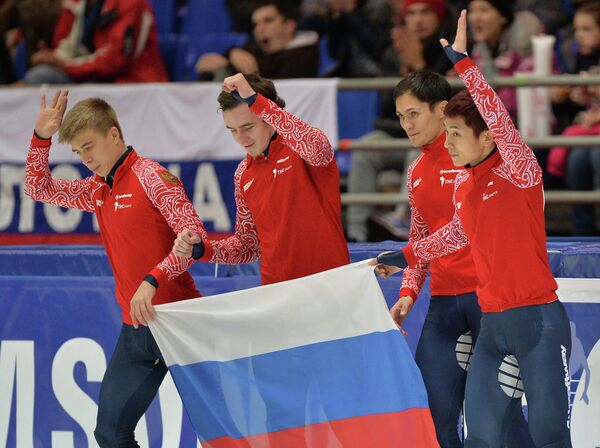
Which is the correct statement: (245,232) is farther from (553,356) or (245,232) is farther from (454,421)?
(553,356)

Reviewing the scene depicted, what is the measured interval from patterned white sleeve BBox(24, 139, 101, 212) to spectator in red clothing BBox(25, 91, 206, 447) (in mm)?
289

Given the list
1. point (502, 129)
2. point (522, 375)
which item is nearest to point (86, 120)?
point (502, 129)

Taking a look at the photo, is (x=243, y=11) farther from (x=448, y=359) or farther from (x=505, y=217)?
(x=505, y=217)

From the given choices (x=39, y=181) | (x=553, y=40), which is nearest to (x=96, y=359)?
(x=39, y=181)

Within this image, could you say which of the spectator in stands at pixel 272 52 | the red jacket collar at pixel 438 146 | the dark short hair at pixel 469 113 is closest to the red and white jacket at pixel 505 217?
the dark short hair at pixel 469 113

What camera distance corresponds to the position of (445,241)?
479 centimetres

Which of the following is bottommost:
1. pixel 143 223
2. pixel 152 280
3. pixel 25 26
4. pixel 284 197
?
pixel 152 280

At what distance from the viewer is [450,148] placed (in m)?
4.55

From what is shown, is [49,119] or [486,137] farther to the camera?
[49,119]

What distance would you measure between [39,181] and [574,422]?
2.73m

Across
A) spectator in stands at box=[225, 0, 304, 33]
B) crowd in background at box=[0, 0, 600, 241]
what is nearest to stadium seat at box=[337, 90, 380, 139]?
crowd in background at box=[0, 0, 600, 241]

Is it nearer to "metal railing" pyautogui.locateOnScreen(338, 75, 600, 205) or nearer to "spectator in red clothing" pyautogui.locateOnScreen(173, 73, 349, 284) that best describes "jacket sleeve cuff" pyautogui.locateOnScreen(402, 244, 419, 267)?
"spectator in red clothing" pyautogui.locateOnScreen(173, 73, 349, 284)

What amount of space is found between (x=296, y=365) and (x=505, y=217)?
3.76 feet

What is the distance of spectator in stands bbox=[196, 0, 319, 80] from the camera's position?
9.62m
